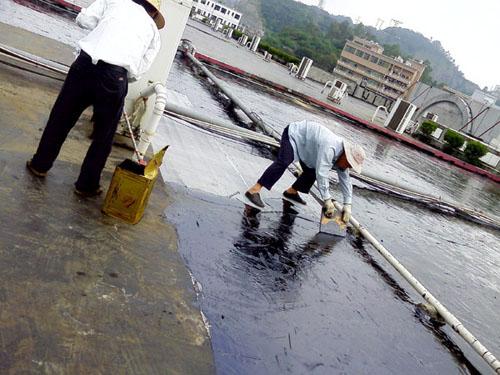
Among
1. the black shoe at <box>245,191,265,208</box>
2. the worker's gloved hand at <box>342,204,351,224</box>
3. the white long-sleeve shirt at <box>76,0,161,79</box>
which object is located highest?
the white long-sleeve shirt at <box>76,0,161,79</box>

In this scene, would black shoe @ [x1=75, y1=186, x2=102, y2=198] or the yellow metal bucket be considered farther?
black shoe @ [x1=75, y1=186, x2=102, y2=198]

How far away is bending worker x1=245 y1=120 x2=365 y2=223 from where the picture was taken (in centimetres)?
465

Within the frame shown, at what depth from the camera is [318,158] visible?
185 inches

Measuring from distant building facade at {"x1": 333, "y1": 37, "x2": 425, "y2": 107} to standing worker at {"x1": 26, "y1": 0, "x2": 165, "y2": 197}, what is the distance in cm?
8712

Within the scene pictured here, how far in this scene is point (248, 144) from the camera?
757cm

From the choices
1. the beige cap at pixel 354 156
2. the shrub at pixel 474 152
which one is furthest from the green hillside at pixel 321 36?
the beige cap at pixel 354 156

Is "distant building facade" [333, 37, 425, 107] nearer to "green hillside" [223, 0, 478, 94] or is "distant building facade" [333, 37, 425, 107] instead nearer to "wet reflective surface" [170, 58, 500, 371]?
"green hillside" [223, 0, 478, 94]

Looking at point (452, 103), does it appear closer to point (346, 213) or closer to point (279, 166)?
point (346, 213)

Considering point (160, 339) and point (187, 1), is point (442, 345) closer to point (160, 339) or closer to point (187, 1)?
point (160, 339)

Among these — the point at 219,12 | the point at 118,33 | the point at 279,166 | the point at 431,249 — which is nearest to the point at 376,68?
the point at 219,12

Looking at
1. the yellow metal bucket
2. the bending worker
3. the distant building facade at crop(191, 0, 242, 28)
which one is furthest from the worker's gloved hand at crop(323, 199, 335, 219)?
the distant building facade at crop(191, 0, 242, 28)

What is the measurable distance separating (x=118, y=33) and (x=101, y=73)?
0.98 feet

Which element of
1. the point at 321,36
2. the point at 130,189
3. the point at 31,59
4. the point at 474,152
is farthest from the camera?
the point at 321,36

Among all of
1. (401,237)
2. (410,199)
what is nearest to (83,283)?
(401,237)
